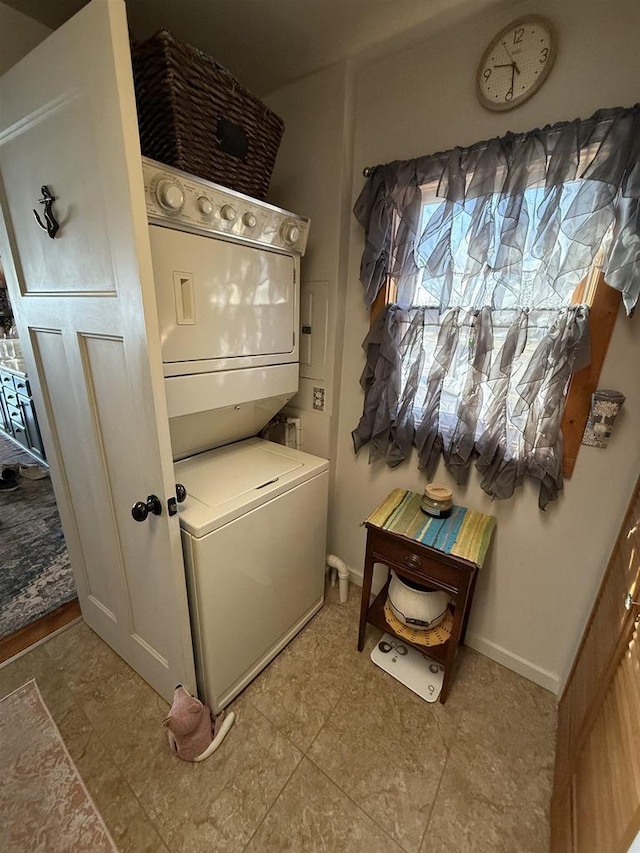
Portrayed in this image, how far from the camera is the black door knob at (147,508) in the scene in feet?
3.25

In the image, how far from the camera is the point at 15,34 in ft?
3.59

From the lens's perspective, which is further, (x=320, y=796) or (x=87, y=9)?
(x=320, y=796)

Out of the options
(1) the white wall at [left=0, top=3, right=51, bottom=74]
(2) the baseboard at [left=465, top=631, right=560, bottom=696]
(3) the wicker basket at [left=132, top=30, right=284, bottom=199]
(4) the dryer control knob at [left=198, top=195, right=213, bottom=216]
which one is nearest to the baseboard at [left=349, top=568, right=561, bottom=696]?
(2) the baseboard at [left=465, top=631, right=560, bottom=696]

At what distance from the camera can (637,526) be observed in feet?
3.24

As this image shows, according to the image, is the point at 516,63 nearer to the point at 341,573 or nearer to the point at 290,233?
the point at 290,233

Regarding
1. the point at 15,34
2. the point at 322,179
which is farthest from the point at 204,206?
the point at 15,34

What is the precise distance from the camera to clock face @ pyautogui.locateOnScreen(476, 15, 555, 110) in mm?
1043

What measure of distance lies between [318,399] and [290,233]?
744 millimetres

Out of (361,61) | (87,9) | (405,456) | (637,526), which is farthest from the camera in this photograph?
(405,456)

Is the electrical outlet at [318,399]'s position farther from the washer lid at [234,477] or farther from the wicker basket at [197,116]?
the wicker basket at [197,116]

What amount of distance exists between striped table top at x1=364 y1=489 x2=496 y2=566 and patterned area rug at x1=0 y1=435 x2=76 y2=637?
1.75 metres

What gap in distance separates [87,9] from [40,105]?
28 cm

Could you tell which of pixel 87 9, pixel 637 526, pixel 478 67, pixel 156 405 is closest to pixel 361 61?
pixel 478 67

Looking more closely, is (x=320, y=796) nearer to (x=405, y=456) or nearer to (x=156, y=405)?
(x=405, y=456)
